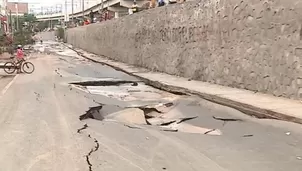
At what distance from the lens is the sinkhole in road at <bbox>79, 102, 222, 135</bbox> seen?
29.8 ft

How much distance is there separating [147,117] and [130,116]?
426 mm

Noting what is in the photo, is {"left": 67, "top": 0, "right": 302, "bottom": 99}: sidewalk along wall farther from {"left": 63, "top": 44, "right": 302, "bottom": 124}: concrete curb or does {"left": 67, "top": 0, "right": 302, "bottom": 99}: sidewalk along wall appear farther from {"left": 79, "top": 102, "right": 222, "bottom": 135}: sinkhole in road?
{"left": 79, "top": 102, "right": 222, "bottom": 135}: sinkhole in road

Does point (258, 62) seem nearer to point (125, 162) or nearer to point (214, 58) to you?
point (214, 58)

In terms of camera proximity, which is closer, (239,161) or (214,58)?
(239,161)

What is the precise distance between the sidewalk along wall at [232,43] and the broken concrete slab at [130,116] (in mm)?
4063

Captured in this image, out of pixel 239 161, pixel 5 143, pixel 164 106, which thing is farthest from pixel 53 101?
pixel 239 161

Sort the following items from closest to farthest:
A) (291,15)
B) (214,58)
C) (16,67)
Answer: (291,15)
(214,58)
(16,67)

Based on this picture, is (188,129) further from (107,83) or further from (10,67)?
(10,67)

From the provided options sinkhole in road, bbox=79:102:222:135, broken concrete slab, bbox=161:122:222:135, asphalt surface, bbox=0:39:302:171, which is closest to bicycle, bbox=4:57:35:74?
asphalt surface, bbox=0:39:302:171

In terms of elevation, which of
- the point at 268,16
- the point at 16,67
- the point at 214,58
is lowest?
the point at 16,67

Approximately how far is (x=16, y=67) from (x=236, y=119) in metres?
17.5

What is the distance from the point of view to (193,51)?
1848 cm

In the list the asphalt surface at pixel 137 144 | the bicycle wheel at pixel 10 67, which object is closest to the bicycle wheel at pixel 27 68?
the bicycle wheel at pixel 10 67

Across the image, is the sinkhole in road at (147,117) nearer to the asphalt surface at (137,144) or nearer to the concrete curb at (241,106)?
the asphalt surface at (137,144)
